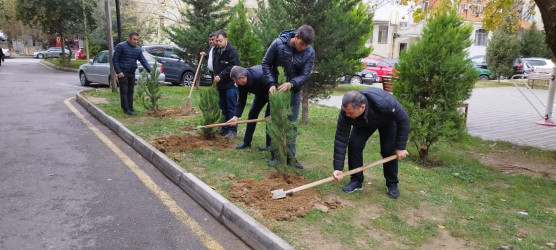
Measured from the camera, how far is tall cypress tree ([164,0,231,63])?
43.6 ft

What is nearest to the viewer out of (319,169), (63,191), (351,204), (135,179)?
(351,204)

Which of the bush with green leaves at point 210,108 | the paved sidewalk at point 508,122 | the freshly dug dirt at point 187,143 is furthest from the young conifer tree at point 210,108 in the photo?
A: the paved sidewalk at point 508,122

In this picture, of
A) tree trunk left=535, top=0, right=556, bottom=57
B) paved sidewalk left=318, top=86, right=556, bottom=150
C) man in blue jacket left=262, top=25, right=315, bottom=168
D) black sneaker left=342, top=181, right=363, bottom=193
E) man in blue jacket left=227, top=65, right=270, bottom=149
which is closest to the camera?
black sneaker left=342, top=181, right=363, bottom=193

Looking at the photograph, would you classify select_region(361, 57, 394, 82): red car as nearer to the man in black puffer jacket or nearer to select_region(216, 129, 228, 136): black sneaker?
select_region(216, 129, 228, 136): black sneaker

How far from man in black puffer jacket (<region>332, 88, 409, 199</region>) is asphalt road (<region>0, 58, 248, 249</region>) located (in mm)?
1528

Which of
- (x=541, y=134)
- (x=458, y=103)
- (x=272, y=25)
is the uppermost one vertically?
(x=272, y=25)

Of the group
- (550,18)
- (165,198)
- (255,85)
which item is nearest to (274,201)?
(165,198)

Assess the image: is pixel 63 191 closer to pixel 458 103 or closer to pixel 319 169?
pixel 319 169

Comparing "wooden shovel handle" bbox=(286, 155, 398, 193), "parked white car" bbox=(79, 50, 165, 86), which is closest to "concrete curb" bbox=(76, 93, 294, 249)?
"wooden shovel handle" bbox=(286, 155, 398, 193)

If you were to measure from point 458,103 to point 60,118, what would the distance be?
307 inches

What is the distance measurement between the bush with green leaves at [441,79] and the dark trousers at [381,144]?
1.35m

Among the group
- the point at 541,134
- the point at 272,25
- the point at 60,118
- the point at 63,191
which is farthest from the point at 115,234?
the point at 541,134

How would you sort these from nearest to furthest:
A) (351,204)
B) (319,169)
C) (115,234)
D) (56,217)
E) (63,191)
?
(115,234), (56,217), (351,204), (63,191), (319,169)

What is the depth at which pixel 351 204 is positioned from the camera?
13.7 ft
